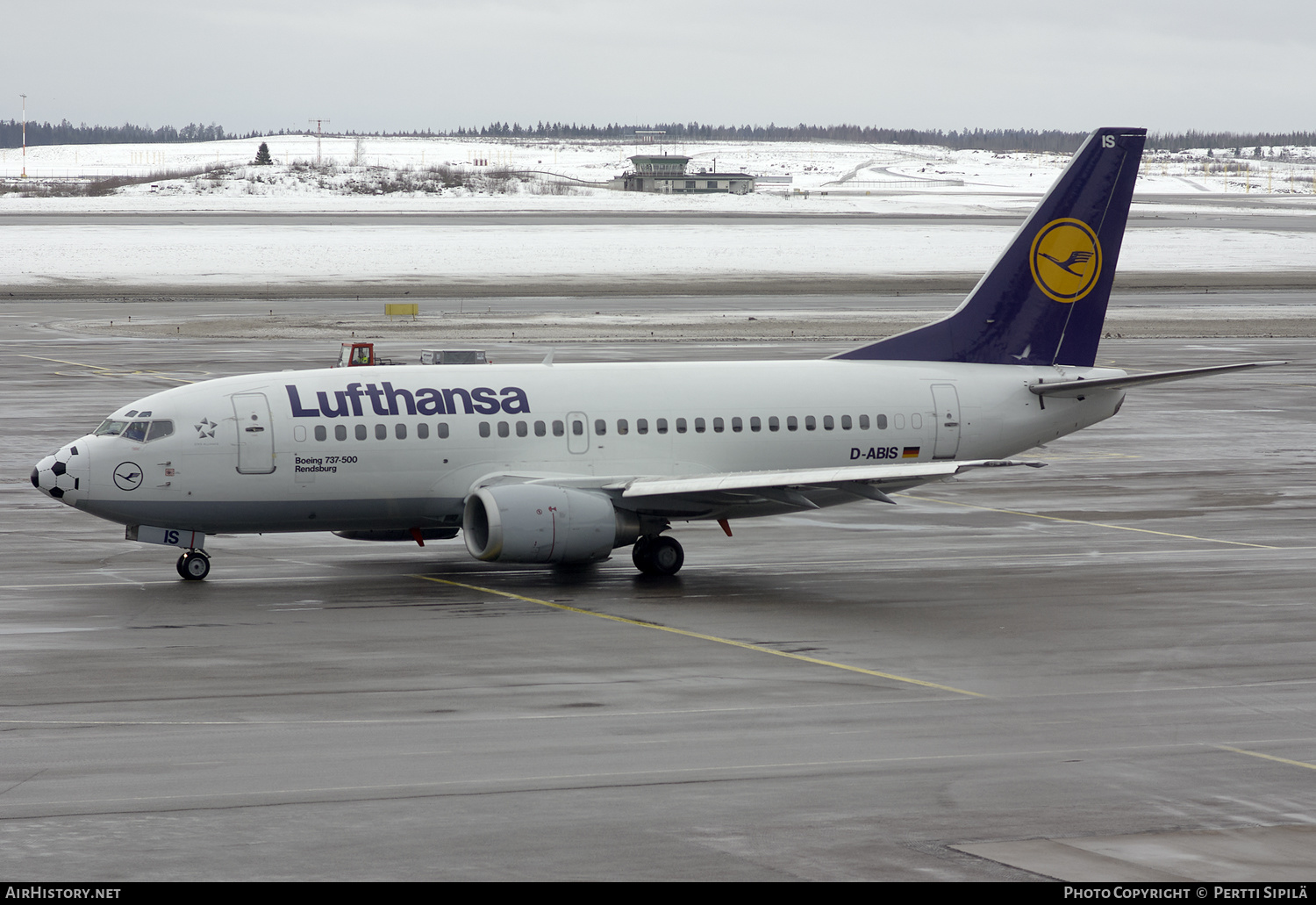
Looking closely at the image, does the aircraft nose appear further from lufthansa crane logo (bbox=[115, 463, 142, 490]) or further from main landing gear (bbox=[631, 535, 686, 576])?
main landing gear (bbox=[631, 535, 686, 576])

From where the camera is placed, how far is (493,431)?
1202 inches

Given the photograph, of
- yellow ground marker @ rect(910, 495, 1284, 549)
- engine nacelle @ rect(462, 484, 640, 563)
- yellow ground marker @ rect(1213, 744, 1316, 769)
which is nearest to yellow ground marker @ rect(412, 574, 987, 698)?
engine nacelle @ rect(462, 484, 640, 563)

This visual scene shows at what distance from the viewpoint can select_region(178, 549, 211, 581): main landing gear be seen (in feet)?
98.3

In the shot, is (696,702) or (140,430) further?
(140,430)

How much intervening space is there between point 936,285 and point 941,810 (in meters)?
99.3

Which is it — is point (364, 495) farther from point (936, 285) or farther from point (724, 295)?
point (936, 285)

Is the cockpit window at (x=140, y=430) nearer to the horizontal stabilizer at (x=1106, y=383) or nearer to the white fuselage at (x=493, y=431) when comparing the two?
the white fuselage at (x=493, y=431)

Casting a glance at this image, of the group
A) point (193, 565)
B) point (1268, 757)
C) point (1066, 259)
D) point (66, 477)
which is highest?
point (1066, 259)

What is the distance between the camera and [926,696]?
21.5 meters

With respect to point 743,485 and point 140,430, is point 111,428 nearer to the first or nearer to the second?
point 140,430

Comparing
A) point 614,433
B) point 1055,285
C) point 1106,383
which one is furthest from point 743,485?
point 1055,285

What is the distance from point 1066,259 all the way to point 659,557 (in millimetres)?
12049

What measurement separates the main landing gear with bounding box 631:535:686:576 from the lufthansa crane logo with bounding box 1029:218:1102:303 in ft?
35.3

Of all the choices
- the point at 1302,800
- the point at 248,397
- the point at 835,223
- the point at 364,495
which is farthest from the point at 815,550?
the point at 835,223
